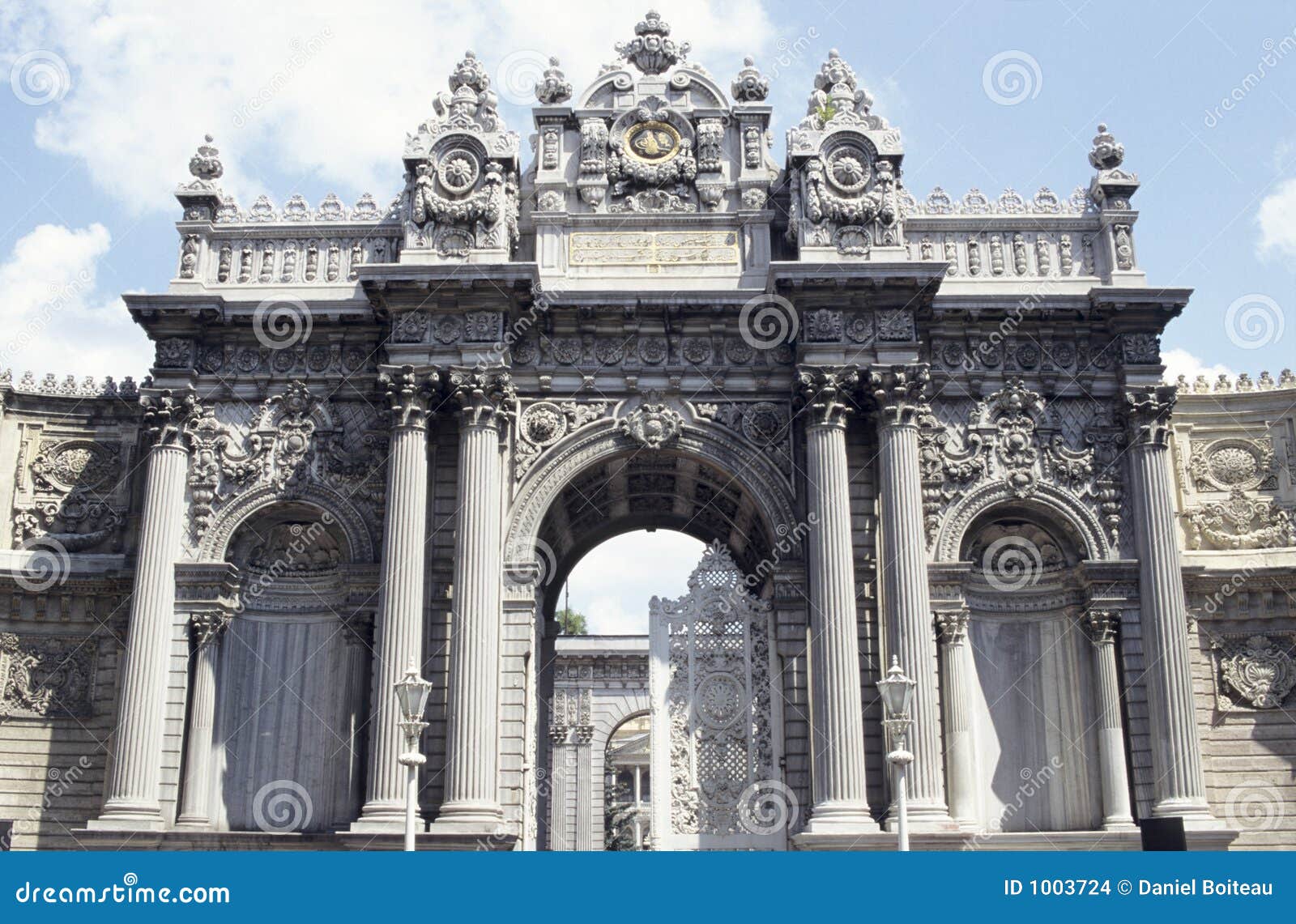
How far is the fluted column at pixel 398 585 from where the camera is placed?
81.9ft

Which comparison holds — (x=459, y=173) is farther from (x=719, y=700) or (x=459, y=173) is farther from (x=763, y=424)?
(x=719, y=700)

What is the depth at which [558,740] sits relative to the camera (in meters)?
52.9

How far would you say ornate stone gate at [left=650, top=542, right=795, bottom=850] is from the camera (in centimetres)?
2703

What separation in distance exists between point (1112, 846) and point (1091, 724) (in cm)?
248

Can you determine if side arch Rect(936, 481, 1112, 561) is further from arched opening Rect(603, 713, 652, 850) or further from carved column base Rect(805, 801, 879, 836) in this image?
arched opening Rect(603, 713, 652, 850)

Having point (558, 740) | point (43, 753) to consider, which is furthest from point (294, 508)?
point (558, 740)

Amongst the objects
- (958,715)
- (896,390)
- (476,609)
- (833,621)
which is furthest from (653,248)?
(958,715)

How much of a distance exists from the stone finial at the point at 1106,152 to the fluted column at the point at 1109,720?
9951 mm

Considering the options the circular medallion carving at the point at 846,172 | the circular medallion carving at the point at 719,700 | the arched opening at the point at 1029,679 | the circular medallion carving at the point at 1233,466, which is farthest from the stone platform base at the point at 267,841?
the circular medallion carving at the point at 1233,466

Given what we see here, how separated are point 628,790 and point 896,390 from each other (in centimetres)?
5147

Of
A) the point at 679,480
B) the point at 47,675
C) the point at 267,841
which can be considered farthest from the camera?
the point at 679,480

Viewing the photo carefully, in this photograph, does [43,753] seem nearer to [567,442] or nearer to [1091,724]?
[567,442]

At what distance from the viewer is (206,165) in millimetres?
29969

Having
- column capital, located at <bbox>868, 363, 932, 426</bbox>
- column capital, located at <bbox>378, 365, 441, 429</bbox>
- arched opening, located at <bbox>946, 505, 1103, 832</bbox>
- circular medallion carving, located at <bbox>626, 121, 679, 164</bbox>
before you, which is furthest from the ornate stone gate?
circular medallion carving, located at <bbox>626, 121, 679, 164</bbox>
